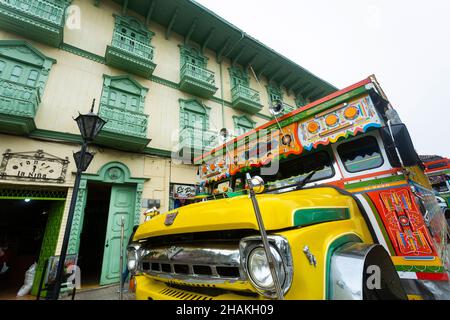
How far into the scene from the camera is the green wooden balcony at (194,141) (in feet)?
27.3

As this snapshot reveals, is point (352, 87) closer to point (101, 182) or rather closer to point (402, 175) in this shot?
point (402, 175)

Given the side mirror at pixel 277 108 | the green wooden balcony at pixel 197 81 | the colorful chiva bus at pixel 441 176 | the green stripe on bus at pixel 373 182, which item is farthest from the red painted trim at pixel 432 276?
the colorful chiva bus at pixel 441 176

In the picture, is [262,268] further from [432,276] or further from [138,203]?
[138,203]

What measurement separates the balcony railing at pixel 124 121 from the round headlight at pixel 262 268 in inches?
262

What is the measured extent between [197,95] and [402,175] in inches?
351

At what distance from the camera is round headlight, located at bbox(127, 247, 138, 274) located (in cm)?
217

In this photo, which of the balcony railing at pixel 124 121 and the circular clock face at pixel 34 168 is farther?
the balcony railing at pixel 124 121

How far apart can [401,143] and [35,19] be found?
32.6 feet

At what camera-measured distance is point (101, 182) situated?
A: 258 inches

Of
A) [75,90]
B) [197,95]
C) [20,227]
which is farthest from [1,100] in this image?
[197,95]

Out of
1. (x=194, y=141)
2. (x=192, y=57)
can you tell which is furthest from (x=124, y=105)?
(x=192, y=57)

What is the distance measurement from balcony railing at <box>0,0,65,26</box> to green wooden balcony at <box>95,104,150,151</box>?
329 centimetres

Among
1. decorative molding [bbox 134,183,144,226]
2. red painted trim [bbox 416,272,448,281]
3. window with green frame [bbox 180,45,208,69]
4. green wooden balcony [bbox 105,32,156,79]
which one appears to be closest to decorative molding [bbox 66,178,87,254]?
decorative molding [bbox 134,183,144,226]

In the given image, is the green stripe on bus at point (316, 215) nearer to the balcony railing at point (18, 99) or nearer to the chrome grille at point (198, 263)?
the chrome grille at point (198, 263)
